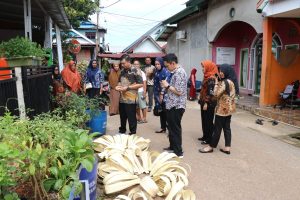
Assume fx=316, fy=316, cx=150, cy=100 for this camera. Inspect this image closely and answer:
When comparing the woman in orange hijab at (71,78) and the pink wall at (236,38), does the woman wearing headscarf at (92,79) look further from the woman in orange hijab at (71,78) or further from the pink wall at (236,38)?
the pink wall at (236,38)

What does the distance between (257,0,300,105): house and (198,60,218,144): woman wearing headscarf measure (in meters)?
4.11

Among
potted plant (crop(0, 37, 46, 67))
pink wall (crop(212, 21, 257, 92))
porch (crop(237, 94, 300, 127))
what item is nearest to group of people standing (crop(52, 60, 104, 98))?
potted plant (crop(0, 37, 46, 67))

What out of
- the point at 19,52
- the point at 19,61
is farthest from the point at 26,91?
the point at 19,52

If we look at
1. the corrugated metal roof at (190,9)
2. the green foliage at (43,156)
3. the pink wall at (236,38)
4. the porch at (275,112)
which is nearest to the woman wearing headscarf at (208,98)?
the porch at (275,112)

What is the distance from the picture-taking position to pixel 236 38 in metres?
14.8

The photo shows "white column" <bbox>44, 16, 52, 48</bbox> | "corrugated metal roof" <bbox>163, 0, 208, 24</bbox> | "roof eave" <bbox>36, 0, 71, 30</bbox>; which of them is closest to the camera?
"roof eave" <bbox>36, 0, 71, 30</bbox>

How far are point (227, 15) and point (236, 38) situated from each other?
2.57 metres

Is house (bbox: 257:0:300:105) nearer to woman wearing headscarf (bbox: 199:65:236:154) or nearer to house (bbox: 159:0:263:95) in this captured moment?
house (bbox: 159:0:263:95)

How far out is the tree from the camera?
1633 cm

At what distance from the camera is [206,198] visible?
404cm

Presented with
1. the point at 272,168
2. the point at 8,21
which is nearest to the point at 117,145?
the point at 272,168

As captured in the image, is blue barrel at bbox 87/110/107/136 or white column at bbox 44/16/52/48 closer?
blue barrel at bbox 87/110/107/136

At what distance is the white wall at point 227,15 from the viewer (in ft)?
35.0

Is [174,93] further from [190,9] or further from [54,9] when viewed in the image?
[190,9]
